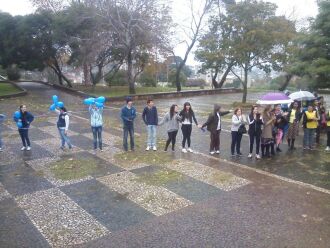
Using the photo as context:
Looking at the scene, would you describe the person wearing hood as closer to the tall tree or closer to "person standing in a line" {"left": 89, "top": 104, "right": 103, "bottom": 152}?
"person standing in a line" {"left": 89, "top": 104, "right": 103, "bottom": 152}

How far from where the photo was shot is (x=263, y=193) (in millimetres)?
6812

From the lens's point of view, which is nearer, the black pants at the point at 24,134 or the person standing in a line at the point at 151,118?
the black pants at the point at 24,134

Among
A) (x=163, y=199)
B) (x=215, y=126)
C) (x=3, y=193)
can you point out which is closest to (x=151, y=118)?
(x=215, y=126)

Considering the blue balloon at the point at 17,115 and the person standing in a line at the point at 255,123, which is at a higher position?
the blue balloon at the point at 17,115

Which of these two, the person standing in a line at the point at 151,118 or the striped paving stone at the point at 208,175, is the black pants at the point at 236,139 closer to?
the striped paving stone at the point at 208,175

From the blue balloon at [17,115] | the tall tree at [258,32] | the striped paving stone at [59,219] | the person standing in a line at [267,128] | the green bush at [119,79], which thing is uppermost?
the tall tree at [258,32]

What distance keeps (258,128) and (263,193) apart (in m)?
2.89

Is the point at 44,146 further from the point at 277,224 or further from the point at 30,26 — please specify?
the point at 30,26

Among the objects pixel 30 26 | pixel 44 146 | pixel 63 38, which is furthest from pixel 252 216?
pixel 30 26

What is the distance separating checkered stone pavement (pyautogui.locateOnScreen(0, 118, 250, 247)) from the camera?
530cm

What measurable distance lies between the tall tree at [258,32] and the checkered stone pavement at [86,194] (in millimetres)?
13032

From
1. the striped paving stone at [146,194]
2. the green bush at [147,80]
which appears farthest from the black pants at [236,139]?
the green bush at [147,80]

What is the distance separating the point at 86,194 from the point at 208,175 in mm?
2873

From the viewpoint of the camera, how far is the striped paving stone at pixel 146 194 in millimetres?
6141
